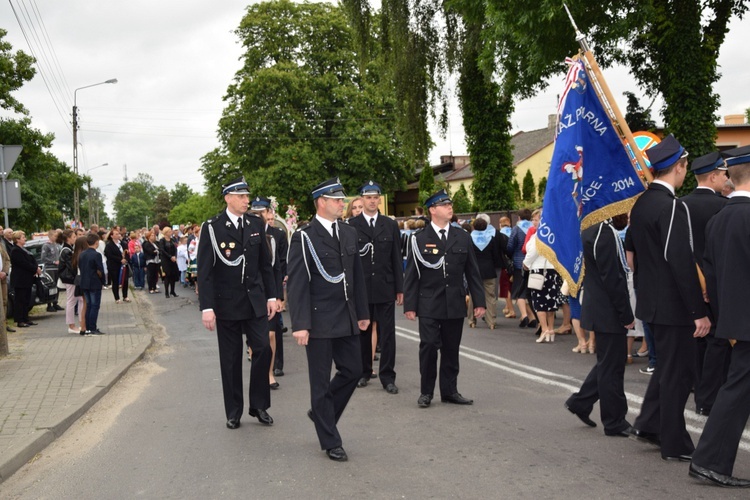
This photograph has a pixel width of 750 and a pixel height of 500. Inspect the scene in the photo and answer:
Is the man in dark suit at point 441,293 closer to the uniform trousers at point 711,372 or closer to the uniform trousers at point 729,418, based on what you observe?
the uniform trousers at point 711,372

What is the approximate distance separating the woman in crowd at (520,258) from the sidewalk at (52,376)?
643 centimetres

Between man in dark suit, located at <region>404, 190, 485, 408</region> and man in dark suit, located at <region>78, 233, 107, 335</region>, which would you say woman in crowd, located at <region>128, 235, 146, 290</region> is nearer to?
man in dark suit, located at <region>78, 233, 107, 335</region>

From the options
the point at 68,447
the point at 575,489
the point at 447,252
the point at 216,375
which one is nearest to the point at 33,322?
the point at 216,375

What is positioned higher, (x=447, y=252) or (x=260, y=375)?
(x=447, y=252)

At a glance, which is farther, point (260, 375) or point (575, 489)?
point (260, 375)

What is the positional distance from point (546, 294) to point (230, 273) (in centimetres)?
662

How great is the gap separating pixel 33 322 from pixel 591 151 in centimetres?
1394

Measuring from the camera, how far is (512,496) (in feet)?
17.2

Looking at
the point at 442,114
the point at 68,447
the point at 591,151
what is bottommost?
the point at 68,447

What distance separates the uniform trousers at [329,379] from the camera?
20.7 ft

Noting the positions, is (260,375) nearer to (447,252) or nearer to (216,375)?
(447,252)

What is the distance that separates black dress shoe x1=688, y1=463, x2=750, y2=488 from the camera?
16.9 feet

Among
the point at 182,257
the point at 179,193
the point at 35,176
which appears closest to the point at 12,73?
the point at 35,176

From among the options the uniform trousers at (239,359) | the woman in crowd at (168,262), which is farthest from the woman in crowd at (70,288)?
the woman in crowd at (168,262)
